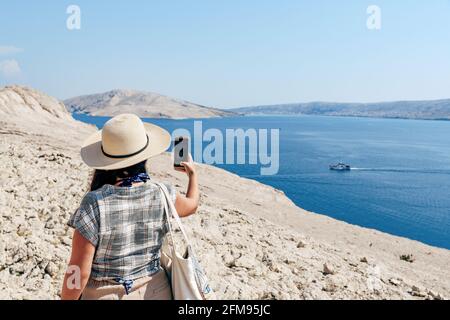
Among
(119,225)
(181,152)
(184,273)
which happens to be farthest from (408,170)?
(119,225)

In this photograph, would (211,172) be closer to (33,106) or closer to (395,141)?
(33,106)

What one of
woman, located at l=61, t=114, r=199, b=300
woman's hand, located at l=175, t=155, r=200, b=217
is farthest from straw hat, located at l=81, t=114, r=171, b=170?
woman's hand, located at l=175, t=155, r=200, b=217

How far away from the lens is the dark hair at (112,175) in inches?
108

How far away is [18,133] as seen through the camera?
31062 mm

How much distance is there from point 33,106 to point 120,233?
186 ft

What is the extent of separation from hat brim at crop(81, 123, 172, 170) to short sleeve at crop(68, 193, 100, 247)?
266mm

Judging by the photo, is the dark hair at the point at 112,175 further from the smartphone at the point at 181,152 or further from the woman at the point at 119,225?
the smartphone at the point at 181,152

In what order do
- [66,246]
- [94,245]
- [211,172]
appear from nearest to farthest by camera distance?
[94,245], [66,246], [211,172]

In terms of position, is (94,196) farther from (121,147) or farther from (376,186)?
(376,186)

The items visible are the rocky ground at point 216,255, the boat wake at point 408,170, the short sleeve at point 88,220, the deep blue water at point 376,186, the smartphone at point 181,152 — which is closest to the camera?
the short sleeve at point 88,220

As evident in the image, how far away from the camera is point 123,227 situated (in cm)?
269

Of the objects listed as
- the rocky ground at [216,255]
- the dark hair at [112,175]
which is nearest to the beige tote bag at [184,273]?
the dark hair at [112,175]

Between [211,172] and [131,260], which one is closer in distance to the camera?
[131,260]

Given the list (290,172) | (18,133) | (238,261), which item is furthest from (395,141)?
(238,261)
